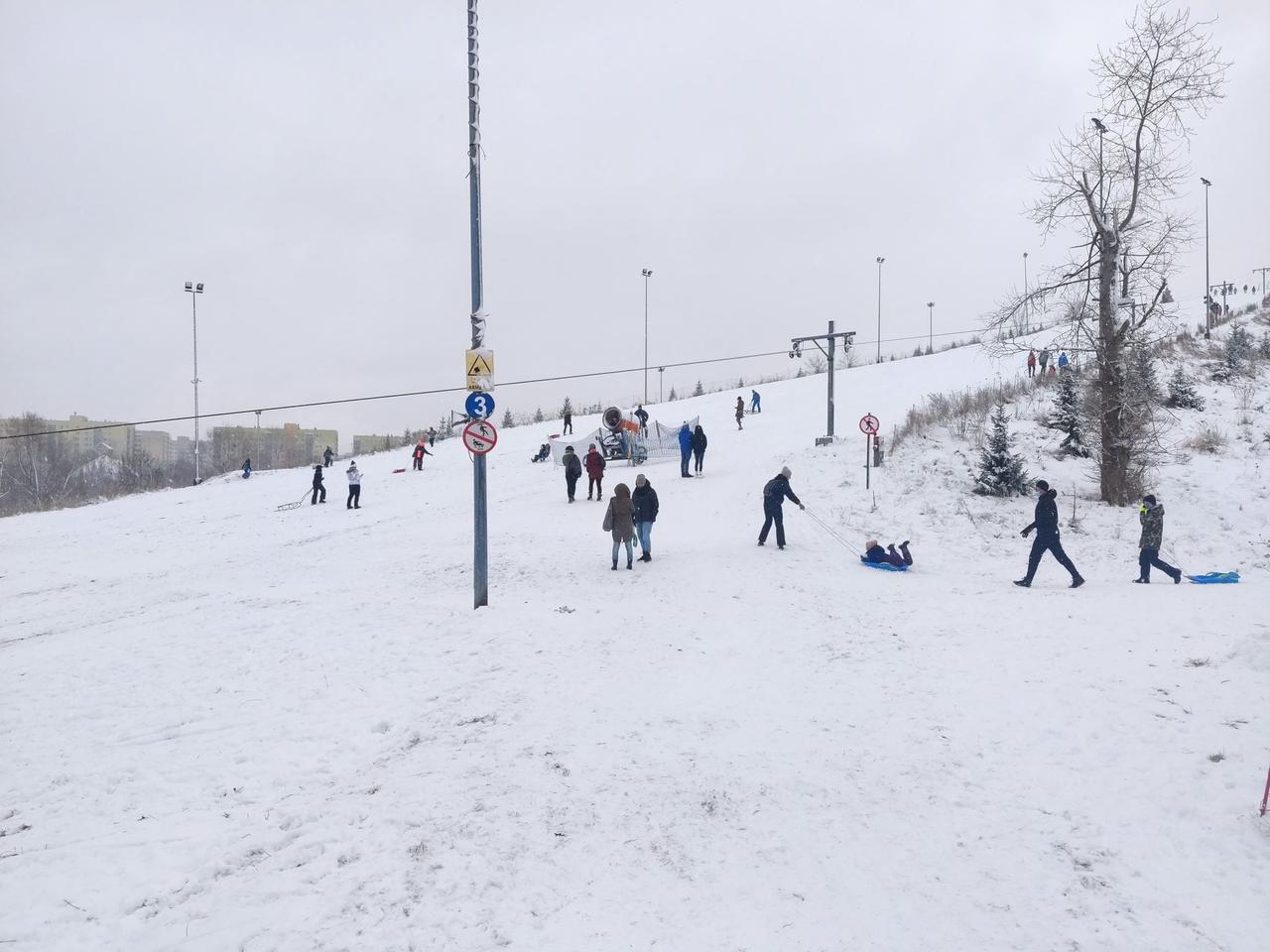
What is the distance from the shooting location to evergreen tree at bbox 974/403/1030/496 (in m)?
18.8

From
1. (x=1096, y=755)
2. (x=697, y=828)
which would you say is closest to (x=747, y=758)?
(x=697, y=828)

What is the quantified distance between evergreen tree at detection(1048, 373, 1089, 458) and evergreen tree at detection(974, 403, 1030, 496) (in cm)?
322

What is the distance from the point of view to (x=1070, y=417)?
71.2 ft

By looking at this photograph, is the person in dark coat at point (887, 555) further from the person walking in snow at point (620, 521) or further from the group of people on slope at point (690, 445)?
the group of people on slope at point (690, 445)

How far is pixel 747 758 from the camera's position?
20.6 feet

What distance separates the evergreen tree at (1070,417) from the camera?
69.7 ft

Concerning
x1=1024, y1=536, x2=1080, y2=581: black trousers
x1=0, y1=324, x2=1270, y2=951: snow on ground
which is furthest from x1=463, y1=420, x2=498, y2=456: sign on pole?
x1=1024, y1=536, x2=1080, y2=581: black trousers

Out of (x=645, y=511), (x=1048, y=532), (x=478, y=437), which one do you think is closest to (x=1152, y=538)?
(x=1048, y=532)

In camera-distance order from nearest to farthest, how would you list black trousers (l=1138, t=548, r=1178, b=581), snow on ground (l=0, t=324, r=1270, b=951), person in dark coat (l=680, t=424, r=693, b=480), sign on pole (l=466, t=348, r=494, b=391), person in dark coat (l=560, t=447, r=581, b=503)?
snow on ground (l=0, t=324, r=1270, b=951) < sign on pole (l=466, t=348, r=494, b=391) < black trousers (l=1138, t=548, r=1178, b=581) < person in dark coat (l=560, t=447, r=581, b=503) < person in dark coat (l=680, t=424, r=693, b=480)

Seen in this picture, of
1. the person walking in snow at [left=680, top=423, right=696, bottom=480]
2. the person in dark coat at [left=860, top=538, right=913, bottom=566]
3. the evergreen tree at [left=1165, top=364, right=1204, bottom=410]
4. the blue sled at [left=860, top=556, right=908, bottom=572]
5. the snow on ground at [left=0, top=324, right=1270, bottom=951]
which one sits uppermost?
the evergreen tree at [left=1165, top=364, right=1204, bottom=410]

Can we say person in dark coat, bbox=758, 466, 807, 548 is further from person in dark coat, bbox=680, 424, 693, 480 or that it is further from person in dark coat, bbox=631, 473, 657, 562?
person in dark coat, bbox=680, 424, 693, 480

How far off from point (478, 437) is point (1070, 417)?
64.9ft

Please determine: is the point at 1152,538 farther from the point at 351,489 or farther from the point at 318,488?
the point at 318,488

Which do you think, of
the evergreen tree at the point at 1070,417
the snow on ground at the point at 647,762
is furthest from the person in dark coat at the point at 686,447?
the evergreen tree at the point at 1070,417
